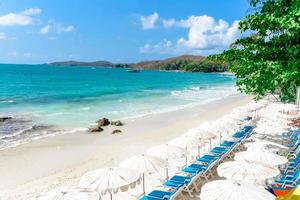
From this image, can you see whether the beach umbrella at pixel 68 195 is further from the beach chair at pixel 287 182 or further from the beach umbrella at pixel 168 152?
the beach chair at pixel 287 182

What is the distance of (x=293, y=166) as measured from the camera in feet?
37.7

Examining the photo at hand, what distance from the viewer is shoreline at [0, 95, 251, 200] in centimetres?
1309

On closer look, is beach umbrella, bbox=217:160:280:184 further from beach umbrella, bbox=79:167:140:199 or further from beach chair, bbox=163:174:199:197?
beach umbrella, bbox=79:167:140:199

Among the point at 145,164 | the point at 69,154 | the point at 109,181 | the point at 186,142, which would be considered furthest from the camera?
the point at 69,154

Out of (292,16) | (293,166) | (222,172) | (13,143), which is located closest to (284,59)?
(292,16)

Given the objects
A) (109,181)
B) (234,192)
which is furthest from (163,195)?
(234,192)

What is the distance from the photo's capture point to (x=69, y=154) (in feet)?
56.9

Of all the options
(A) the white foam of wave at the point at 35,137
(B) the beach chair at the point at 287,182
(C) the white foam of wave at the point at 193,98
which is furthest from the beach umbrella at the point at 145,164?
(C) the white foam of wave at the point at 193,98

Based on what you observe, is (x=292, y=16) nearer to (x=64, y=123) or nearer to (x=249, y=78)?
(x=249, y=78)

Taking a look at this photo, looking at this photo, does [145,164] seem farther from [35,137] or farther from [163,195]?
[35,137]

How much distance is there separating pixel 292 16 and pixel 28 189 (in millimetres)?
10518

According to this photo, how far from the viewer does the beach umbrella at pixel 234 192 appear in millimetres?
6648

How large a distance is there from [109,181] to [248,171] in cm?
348

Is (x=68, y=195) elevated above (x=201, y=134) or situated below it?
above
